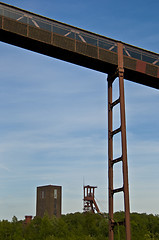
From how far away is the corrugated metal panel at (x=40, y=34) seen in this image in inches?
680

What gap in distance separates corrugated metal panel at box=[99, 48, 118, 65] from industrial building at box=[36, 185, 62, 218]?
251 ft

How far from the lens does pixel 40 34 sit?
17469 millimetres

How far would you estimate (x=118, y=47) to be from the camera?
1897 centimetres

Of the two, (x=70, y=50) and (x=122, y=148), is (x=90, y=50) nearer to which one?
(x=70, y=50)

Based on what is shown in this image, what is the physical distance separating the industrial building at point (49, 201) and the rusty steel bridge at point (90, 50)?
75.4m

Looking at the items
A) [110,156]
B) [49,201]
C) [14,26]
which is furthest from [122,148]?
[49,201]

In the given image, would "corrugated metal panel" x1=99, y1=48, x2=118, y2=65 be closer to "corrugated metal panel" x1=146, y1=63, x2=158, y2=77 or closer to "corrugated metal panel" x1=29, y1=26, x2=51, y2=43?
"corrugated metal panel" x1=146, y1=63, x2=158, y2=77

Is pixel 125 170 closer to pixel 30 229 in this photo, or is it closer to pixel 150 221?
pixel 30 229

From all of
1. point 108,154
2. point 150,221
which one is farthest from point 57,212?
point 108,154

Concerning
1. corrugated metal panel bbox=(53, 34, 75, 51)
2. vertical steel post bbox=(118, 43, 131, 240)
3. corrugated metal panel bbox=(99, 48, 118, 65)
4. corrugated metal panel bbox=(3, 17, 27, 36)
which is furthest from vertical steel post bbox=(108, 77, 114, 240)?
corrugated metal panel bbox=(3, 17, 27, 36)

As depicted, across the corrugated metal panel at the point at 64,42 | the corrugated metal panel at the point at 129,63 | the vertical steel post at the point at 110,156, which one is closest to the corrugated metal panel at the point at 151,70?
the corrugated metal panel at the point at 129,63

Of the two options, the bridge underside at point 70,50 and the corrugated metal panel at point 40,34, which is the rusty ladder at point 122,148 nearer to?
the bridge underside at point 70,50

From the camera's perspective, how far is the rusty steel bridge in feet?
55.7

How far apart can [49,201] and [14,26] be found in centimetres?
7884
